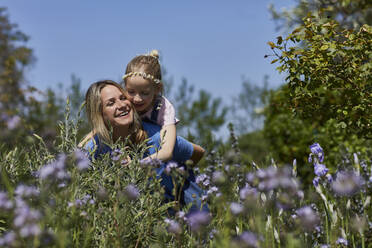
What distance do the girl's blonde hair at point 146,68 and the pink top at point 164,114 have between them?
179mm

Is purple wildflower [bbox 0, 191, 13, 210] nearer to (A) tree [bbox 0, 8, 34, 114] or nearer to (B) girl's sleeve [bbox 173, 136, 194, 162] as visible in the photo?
(B) girl's sleeve [bbox 173, 136, 194, 162]

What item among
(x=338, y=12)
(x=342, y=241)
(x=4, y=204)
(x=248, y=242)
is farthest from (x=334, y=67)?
(x=338, y=12)

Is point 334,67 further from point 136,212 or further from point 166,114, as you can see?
point 136,212

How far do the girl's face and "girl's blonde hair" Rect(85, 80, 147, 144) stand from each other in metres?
0.10

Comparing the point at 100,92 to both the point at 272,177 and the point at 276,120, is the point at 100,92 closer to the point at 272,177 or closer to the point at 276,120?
the point at 272,177

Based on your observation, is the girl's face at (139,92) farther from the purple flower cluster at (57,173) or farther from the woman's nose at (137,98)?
the purple flower cluster at (57,173)

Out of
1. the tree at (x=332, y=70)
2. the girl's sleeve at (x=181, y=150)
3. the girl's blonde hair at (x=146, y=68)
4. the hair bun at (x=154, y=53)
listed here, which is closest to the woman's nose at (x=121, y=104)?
the girl's blonde hair at (x=146, y=68)

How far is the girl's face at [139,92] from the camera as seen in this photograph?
366 centimetres

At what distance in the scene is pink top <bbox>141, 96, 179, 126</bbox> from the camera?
12.4 feet

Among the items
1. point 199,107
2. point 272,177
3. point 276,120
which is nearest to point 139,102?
point 272,177

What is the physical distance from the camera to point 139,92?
12.0 feet

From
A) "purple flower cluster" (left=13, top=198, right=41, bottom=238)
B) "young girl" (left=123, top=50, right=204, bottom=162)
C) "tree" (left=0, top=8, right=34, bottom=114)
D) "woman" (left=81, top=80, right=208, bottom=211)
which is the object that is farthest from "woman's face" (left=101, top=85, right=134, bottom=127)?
"tree" (left=0, top=8, right=34, bottom=114)

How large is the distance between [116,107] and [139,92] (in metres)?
0.28

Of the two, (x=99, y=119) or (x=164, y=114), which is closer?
(x=99, y=119)
